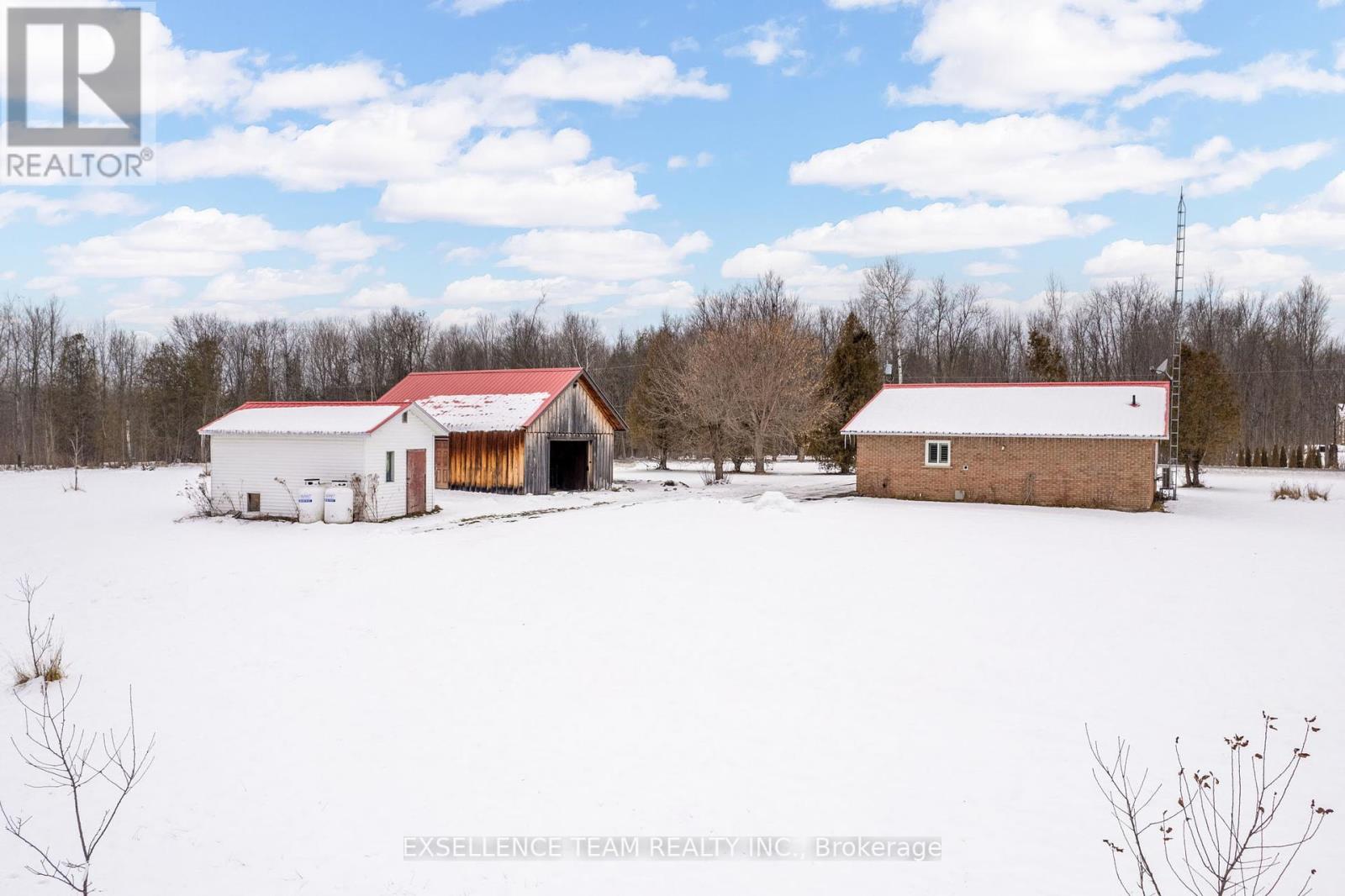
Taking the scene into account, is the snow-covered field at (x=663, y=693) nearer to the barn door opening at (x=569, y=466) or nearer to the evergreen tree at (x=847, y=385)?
the barn door opening at (x=569, y=466)

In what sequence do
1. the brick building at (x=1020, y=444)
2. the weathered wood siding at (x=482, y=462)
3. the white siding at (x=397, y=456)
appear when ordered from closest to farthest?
the white siding at (x=397, y=456), the brick building at (x=1020, y=444), the weathered wood siding at (x=482, y=462)

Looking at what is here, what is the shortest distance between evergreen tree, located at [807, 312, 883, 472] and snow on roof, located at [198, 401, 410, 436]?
23.8 meters

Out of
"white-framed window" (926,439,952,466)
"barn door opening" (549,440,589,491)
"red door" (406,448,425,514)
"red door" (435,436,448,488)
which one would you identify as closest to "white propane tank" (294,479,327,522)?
"red door" (406,448,425,514)

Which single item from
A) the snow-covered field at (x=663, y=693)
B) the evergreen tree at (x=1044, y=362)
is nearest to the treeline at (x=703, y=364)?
the evergreen tree at (x=1044, y=362)

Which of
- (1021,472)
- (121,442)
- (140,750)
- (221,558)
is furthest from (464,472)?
(121,442)

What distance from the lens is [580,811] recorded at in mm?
7871

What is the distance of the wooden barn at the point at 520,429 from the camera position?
30125 millimetres

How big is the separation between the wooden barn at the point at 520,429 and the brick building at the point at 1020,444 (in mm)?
10439

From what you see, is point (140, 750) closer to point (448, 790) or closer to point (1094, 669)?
point (448, 790)

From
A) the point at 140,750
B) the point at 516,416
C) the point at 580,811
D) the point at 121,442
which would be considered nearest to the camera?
the point at 580,811

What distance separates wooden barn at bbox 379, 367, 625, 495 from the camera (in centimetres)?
3012

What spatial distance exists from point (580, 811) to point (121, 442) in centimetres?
5540

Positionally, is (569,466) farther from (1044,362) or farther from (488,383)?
(1044,362)

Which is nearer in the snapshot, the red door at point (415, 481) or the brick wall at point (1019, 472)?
the red door at point (415, 481)
